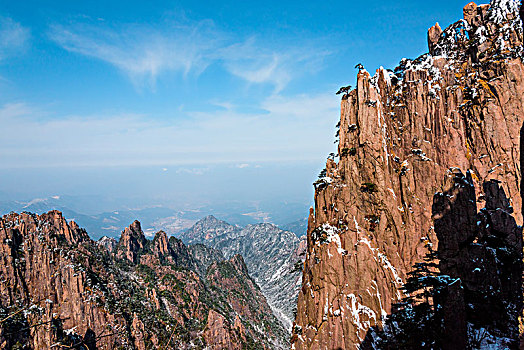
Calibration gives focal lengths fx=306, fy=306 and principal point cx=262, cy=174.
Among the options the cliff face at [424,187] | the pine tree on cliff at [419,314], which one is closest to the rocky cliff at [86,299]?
the cliff face at [424,187]

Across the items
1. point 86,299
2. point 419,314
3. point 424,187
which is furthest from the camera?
point 86,299

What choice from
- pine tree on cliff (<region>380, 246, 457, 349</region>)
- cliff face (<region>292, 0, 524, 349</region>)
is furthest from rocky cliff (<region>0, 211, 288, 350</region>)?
pine tree on cliff (<region>380, 246, 457, 349</region>)

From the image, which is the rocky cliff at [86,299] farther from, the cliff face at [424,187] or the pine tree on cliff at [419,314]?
the pine tree on cliff at [419,314]

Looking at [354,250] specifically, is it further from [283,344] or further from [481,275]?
[283,344]

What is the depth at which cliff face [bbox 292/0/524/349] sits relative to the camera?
30266 mm

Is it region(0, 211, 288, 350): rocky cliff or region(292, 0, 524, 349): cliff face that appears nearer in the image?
region(292, 0, 524, 349): cliff face

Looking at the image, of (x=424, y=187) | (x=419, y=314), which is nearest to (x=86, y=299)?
(x=419, y=314)

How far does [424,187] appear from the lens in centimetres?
A: 3550

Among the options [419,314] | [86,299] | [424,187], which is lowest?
[86,299]

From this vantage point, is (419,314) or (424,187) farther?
(424,187)

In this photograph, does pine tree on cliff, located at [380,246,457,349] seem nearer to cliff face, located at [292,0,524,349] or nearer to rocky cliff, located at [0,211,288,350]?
cliff face, located at [292,0,524,349]

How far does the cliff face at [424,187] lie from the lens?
3027 centimetres

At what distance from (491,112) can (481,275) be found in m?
16.9

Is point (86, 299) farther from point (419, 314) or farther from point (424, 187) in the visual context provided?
point (424, 187)
